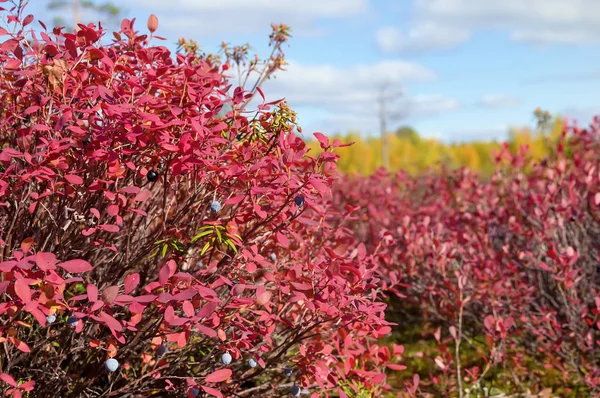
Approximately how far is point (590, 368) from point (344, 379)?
2.30 meters

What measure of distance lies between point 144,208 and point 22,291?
3.70 feet

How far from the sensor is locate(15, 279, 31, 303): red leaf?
1.90 metres

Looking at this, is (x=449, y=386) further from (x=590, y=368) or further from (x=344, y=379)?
(x=344, y=379)

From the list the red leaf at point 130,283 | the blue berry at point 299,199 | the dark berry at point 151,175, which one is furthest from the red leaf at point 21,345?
the blue berry at point 299,199

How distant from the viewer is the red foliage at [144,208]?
2.21m

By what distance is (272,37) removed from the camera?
3785 millimetres

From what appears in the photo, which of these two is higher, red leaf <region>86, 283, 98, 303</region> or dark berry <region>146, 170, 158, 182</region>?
dark berry <region>146, 170, 158, 182</region>

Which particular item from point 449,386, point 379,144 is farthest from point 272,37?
point 379,144

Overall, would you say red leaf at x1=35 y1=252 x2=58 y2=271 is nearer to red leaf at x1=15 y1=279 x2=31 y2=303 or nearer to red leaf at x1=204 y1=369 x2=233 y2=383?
red leaf at x1=15 y1=279 x2=31 y2=303

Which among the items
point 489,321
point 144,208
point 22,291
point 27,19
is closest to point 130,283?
point 22,291

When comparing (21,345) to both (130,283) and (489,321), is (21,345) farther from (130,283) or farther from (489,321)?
(489,321)

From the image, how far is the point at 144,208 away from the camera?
3004 millimetres

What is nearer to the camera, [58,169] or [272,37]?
[58,169]

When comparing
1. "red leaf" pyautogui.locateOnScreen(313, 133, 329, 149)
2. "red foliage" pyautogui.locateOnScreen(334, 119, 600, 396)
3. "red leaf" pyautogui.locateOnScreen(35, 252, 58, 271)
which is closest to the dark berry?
"red leaf" pyautogui.locateOnScreen(35, 252, 58, 271)
